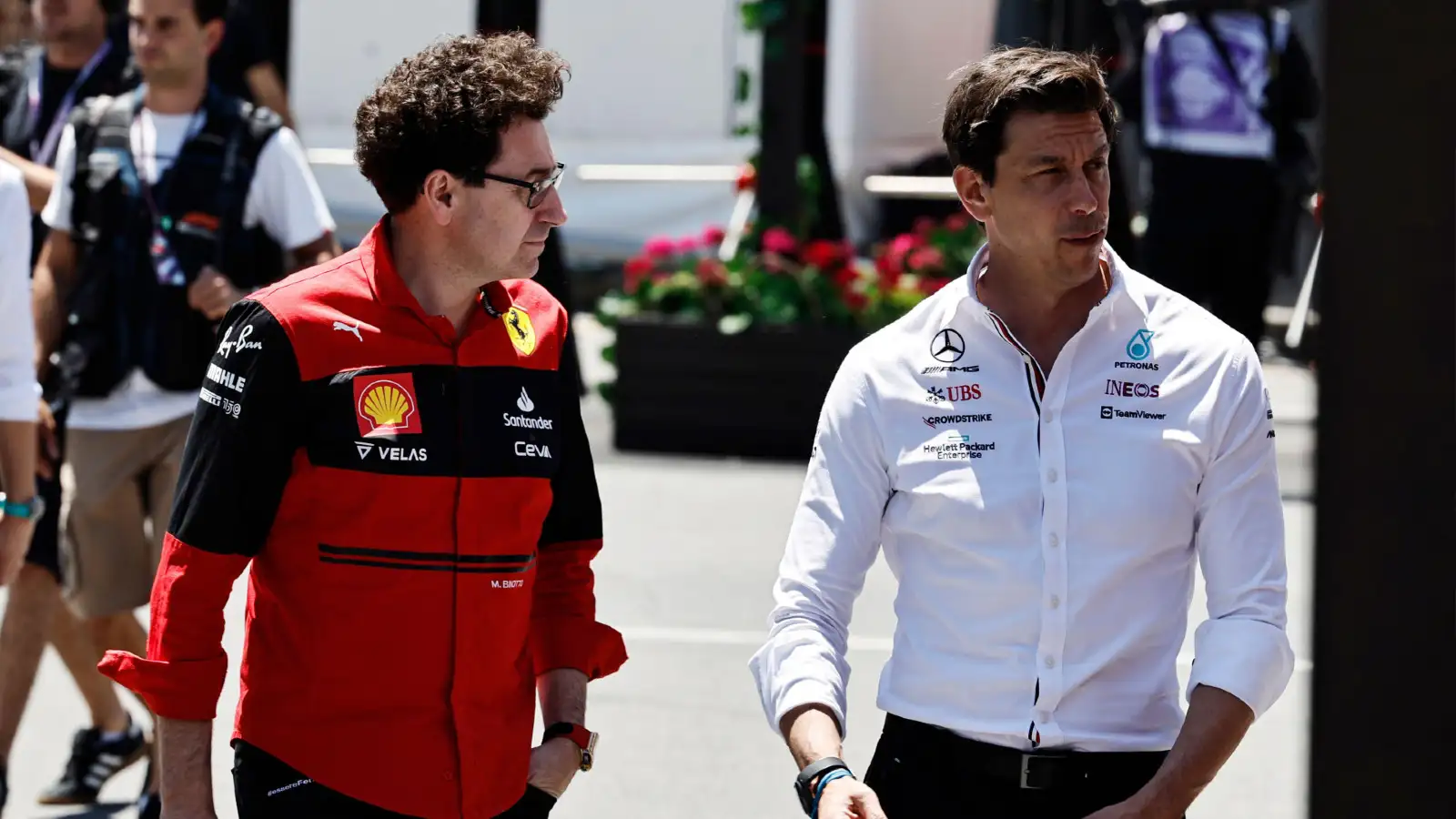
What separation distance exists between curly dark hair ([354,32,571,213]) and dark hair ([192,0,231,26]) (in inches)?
92.0

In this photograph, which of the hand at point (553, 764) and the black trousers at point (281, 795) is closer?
the black trousers at point (281, 795)

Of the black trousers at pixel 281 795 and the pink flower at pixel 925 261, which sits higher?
the black trousers at pixel 281 795

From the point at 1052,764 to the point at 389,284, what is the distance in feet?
3.40

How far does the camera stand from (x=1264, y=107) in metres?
9.82

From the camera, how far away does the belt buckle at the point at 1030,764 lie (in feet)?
8.22

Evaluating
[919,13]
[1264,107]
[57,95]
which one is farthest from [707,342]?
[919,13]

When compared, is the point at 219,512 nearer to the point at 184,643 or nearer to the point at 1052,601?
the point at 184,643

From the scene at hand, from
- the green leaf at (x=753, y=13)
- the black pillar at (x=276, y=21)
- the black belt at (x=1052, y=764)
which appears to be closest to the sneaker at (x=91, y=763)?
the black belt at (x=1052, y=764)

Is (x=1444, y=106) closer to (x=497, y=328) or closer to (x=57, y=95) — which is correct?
(x=497, y=328)

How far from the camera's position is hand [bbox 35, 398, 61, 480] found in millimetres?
4555

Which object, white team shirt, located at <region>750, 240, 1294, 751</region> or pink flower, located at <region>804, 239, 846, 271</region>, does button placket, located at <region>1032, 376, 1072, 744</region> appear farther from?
pink flower, located at <region>804, 239, 846, 271</region>

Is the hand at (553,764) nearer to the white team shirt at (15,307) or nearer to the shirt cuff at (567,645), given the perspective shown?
the shirt cuff at (567,645)

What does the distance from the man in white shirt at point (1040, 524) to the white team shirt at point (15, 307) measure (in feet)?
6.09

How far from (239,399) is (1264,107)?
811 cm
